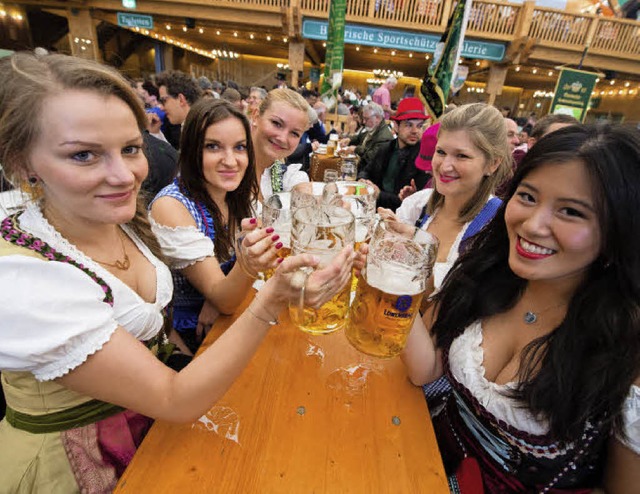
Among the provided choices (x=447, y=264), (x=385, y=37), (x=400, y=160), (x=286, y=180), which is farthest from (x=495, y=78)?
(x=447, y=264)

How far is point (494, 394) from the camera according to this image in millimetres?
910

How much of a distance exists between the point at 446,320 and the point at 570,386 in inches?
13.7

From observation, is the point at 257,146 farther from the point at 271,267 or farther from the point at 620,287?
the point at 620,287

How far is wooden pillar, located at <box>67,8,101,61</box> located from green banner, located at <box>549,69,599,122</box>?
15689 mm

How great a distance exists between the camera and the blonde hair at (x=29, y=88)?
739 mm

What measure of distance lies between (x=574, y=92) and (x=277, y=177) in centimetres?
624

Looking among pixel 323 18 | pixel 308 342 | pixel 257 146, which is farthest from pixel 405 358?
pixel 323 18

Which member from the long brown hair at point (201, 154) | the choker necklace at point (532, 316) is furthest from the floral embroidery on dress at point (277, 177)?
the choker necklace at point (532, 316)

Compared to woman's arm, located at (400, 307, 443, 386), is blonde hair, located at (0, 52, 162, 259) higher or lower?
higher

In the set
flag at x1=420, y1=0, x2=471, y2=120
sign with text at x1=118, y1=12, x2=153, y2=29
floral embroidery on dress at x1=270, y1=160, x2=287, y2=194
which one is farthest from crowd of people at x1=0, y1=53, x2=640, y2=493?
sign with text at x1=118, y1=12, x2=153, y2=29

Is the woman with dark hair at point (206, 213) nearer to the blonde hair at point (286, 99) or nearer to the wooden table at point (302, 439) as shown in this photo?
the wooden table at point (302, 439)

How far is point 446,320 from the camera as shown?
1078 millimetres

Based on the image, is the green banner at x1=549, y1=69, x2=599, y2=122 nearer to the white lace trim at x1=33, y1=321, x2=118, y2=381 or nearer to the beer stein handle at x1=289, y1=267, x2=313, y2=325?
the beer stein handle at x1=289, y1=267, x2=313, y2=325

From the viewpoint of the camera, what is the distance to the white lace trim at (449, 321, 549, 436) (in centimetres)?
87
